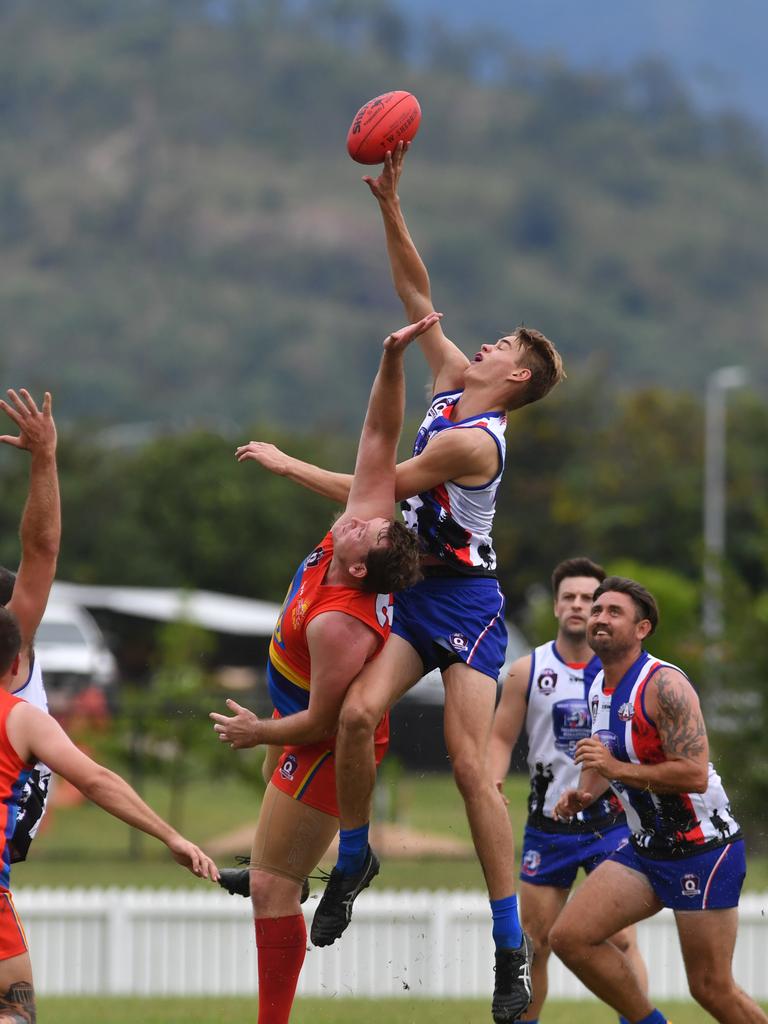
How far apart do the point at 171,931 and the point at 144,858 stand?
25.5ft

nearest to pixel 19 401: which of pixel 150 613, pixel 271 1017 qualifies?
pixel 271 1017

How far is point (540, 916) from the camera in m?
9.09

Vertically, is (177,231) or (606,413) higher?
(177,231)

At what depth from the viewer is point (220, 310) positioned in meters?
160

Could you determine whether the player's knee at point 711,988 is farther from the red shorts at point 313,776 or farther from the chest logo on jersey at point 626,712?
the red shorts at point 313,776

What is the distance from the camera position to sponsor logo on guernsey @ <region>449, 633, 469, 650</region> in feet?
24.7

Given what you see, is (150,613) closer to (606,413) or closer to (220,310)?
(606,413)

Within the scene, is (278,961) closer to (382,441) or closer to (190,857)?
(190,857)

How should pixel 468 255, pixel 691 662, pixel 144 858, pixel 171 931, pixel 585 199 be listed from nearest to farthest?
1. pixel 171 931
2. pixel 691 662
3. pixel 144 858
4. pixel 468 255
5. pixel 585 199

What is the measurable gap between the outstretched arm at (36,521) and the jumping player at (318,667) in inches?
33.4

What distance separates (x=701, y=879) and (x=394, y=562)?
2.02m

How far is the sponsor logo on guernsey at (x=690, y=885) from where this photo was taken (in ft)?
24.8

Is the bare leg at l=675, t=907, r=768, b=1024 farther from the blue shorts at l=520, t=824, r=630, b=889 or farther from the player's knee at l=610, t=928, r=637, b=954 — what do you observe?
the blue shorts at l=520, t=824, r=630, b=889

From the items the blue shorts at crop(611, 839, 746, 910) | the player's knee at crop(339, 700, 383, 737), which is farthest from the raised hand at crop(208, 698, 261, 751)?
the blue shorts at crop(611, 839, 746, 910)
